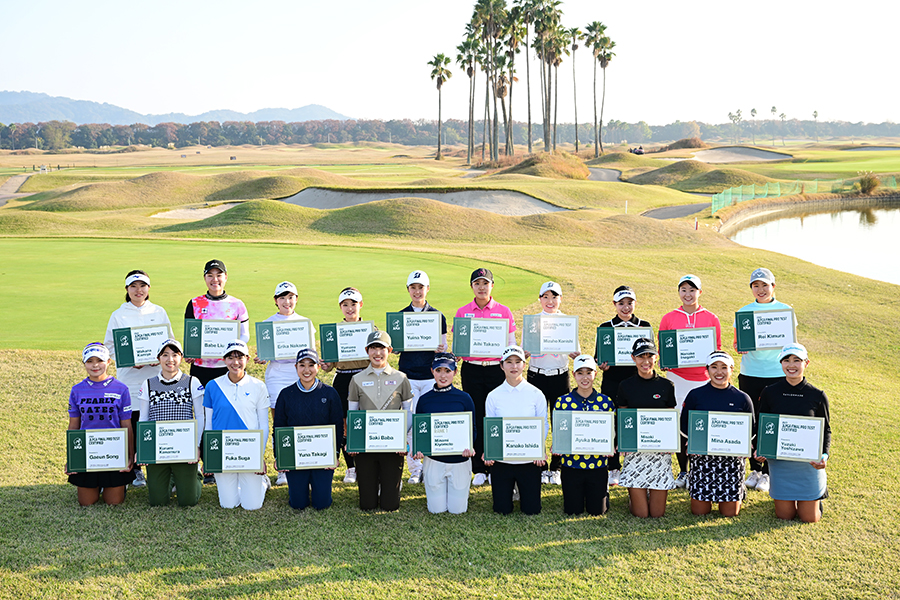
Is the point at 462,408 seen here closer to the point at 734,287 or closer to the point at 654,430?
the point at 654,430

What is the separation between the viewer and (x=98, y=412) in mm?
6809

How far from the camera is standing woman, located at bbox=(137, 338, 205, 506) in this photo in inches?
268

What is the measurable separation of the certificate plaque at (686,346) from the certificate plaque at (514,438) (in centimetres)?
180

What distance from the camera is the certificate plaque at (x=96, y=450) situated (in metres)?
6.66

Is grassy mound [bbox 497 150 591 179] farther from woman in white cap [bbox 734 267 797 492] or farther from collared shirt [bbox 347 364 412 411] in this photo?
collared shirt [bbox 347 364 412 411]

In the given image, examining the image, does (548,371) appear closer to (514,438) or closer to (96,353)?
(514,438)

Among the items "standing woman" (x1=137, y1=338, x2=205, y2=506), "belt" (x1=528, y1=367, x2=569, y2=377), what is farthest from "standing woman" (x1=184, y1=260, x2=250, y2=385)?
"belt" (x1=528, y1=367, x2=569, y2=377)

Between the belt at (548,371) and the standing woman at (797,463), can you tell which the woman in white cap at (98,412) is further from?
the standing woman at (797,463)

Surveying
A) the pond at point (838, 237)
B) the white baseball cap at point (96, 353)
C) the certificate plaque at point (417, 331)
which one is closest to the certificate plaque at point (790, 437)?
the certificate plaque at point (417, 331)

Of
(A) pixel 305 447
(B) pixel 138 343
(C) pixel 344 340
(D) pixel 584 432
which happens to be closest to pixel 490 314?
(C) pixel 344 340

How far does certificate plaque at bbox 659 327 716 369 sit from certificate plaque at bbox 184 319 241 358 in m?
4.67

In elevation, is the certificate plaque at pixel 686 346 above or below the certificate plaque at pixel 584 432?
above

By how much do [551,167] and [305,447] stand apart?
55.5m

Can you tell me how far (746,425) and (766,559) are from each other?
1.17 meters
